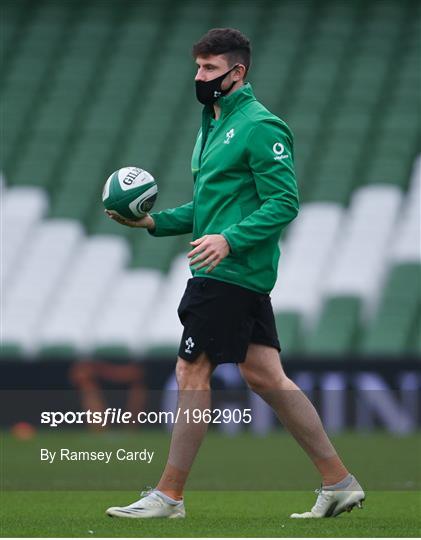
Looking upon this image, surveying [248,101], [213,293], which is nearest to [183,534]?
[213,293]

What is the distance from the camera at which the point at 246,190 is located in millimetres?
4719

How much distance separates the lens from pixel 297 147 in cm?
1382

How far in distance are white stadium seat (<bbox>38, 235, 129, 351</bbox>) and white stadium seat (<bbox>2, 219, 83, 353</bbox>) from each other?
0.08 meters

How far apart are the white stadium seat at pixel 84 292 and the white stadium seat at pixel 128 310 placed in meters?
0.08

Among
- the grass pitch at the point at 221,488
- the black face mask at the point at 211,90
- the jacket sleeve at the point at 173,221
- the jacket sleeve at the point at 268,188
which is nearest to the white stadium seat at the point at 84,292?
the grass pitch at the point at 221,488

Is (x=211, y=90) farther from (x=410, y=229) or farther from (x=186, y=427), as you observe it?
(x=410, y=229)

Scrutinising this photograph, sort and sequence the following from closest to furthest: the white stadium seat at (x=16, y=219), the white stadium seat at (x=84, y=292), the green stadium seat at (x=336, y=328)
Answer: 1. the green stadium seat at (x=336, y=328)
2. the white stadium seat at (x=84, y=292)
3. the white stadium seat at (x=16, y=219)

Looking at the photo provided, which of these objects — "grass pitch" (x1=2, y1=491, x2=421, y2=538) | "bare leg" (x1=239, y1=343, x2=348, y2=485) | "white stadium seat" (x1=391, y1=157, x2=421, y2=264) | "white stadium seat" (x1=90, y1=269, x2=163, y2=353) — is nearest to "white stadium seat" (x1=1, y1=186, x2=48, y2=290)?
"white stadium seat" (x1=90, y1=269, x2=163, y2=353)

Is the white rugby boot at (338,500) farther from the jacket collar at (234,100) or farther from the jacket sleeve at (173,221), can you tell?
the jacket collar at (234,100)

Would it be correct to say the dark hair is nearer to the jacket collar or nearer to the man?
the man

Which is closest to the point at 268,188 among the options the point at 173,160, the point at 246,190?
the point at 246,190

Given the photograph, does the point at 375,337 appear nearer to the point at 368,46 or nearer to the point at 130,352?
the point at 130,352

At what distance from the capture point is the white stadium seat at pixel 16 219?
13125mm

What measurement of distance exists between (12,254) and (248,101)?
862 centimetres
